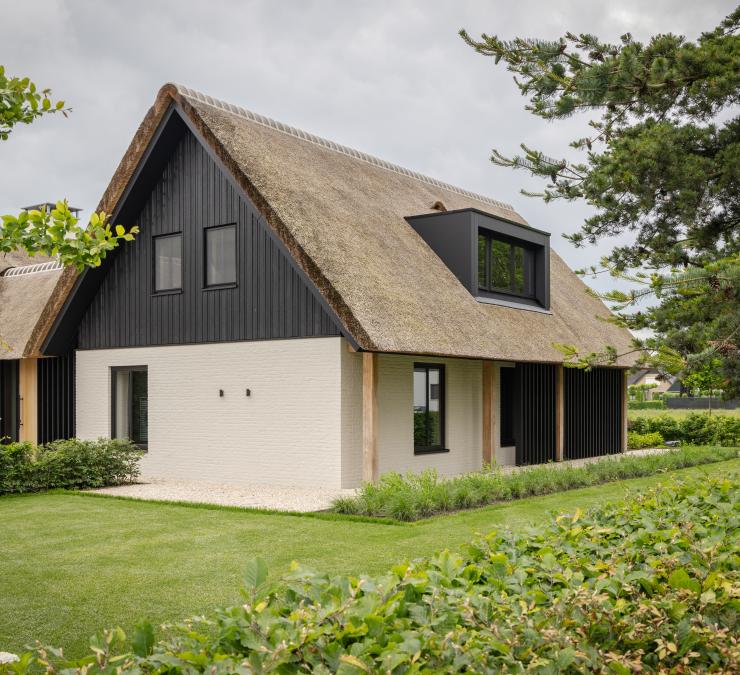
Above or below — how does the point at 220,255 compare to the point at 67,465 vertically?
above

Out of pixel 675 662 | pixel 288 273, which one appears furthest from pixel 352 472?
pixel 675 662

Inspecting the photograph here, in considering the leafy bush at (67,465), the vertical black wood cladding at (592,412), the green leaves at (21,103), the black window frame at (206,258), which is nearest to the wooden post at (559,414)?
the vertical black wood cladding at (592,412)

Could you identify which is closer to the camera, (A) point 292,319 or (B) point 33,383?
(A) point 292,319

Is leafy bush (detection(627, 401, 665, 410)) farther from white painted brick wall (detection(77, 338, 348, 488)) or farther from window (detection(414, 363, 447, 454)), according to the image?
white painted brick wall (detection(77, 338, 348, 488))

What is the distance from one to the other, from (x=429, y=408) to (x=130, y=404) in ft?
20.8

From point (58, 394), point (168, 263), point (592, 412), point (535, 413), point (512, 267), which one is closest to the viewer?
point (168, 263)

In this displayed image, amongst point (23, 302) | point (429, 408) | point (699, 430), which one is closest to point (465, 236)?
point (429, 408)

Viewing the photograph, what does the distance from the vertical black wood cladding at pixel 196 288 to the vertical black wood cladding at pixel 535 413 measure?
6.35 metres

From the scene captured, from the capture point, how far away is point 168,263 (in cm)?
1645

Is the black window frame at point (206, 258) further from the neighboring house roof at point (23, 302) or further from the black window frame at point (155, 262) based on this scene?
the neighboring house roof at point (23, 302)

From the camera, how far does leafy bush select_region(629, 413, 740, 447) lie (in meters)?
25.0

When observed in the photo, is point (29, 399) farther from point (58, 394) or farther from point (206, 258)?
point (206, 258)

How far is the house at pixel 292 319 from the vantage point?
13.9m

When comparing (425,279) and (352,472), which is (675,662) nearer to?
(352,472)
